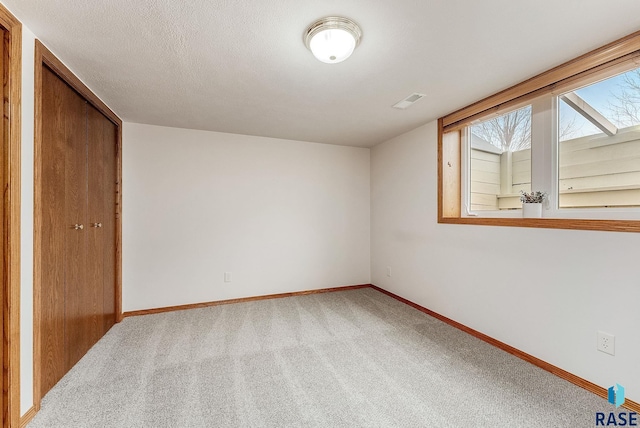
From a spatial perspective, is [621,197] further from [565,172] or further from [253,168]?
[253,168]

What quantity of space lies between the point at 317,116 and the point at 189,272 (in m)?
2.43

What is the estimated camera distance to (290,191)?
3871 mm

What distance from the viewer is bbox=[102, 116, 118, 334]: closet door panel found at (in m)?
2.71

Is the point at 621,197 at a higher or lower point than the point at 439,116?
lower

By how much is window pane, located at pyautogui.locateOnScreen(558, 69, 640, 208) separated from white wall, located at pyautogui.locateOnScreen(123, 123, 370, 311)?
2.55 meters

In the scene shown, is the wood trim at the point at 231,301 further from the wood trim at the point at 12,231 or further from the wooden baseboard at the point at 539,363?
the wood trim at the point at 12,231

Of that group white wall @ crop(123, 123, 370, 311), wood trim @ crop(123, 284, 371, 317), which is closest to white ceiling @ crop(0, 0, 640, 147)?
white wall @ crop(123, 123, 370, 311)

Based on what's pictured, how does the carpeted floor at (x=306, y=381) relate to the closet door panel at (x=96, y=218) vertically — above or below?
below

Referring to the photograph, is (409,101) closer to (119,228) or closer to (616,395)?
(616,395)

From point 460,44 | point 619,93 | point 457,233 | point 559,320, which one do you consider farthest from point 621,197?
point 460,44

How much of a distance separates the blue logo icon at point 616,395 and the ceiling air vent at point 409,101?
242cm

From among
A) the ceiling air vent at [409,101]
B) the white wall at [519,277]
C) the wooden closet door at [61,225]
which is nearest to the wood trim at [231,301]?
the white wall at [519,277]

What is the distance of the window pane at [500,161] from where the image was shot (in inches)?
92.8

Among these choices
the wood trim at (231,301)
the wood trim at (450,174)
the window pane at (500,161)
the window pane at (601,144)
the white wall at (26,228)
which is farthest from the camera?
the wood trim at (231,301)
